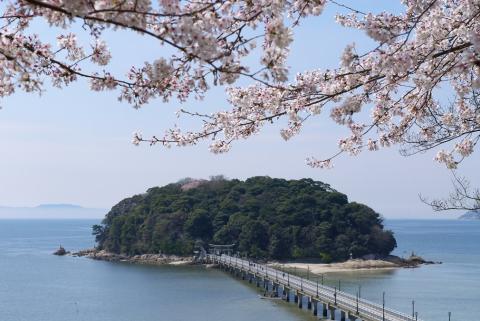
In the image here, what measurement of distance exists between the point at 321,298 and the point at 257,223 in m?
26.5

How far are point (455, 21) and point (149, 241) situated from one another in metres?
58.3

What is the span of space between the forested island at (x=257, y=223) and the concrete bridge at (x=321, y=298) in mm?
9439

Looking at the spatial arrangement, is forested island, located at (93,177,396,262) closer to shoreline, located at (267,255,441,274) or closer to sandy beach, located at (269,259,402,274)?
shoreline, located at (267,255,441,274)

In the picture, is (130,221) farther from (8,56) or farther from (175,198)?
(8,56)

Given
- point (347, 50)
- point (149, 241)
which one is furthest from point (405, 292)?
point (347, 50)

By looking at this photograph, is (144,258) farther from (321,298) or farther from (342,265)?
(321,298)

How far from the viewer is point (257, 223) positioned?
5534 cm

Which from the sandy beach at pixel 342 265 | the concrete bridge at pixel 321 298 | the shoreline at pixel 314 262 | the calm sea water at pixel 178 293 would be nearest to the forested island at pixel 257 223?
the shoreline at pixel 314 262

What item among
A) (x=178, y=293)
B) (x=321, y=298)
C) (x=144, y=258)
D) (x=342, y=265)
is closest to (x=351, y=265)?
(x=342, y=265)

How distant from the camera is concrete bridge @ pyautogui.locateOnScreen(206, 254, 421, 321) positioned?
23.2 meters

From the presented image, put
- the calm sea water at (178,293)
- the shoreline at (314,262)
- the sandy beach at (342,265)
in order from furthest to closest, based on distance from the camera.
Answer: the shoreline at (314,262) → the sandy beach at (342,265) → the calm sea water at (178,293)

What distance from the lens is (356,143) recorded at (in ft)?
20.9

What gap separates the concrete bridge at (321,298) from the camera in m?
23.2

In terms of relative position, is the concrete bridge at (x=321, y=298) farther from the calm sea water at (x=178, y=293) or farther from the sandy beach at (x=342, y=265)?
the sandy beach at (x=342, y=265)
